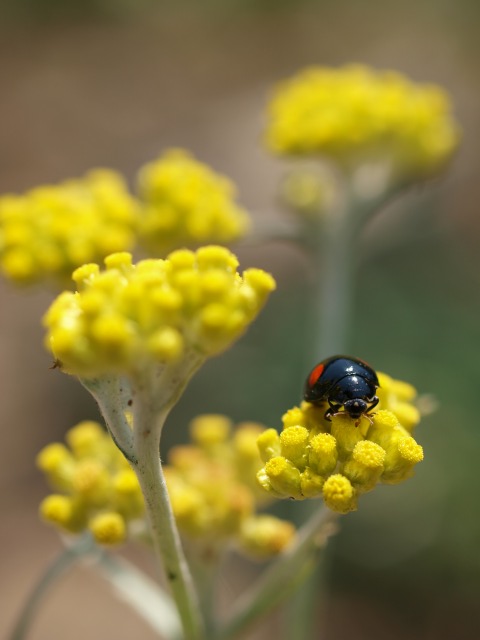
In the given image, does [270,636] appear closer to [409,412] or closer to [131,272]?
[409,412]

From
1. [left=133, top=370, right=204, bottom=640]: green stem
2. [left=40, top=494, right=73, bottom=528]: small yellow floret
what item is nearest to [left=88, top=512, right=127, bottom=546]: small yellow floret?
[left=40, top=494, right=73, bottom=528]: small yellow floret

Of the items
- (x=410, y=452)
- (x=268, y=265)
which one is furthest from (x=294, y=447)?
(x=268, y=265)

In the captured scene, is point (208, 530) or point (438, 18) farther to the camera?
point (438, 18)

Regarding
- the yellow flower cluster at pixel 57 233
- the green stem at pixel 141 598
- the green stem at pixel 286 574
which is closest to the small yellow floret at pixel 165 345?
the green stem at pixel 286 574

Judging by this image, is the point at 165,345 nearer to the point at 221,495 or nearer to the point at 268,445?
the point at 268,445

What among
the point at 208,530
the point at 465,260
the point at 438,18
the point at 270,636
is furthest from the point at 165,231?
the point at 438,18

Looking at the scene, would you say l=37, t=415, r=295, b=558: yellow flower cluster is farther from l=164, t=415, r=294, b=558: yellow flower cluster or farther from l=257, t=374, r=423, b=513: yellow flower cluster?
l=257, t=374, r=423, b=513: yellow flower cluster
